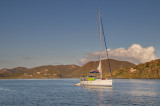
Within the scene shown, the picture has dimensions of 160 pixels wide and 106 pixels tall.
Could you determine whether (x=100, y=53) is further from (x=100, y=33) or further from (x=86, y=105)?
(x=86, y=105)

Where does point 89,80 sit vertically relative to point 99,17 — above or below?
Result: below

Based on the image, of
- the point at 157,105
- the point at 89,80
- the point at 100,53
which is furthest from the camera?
the point at 89,80

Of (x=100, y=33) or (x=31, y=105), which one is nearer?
(x=31, y=105)

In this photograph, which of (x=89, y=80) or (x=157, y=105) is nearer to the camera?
(x=157, y=105)

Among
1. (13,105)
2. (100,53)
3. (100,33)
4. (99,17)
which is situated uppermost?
(99,17)

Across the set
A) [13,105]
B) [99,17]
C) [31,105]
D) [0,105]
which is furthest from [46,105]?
[99,17]

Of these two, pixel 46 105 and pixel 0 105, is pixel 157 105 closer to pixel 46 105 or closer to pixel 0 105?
pixel 46 105

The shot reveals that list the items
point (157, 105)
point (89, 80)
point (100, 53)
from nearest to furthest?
point (157, 105) → point (100, 53) → point (89, 80)

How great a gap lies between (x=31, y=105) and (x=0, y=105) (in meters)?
6.47

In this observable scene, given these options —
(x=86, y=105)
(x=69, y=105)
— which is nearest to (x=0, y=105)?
(x=69, y=105)

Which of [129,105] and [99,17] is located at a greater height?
[99,17]

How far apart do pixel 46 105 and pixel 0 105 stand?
9.53m

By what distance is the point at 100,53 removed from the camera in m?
87.6

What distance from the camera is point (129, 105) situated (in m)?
41.4
